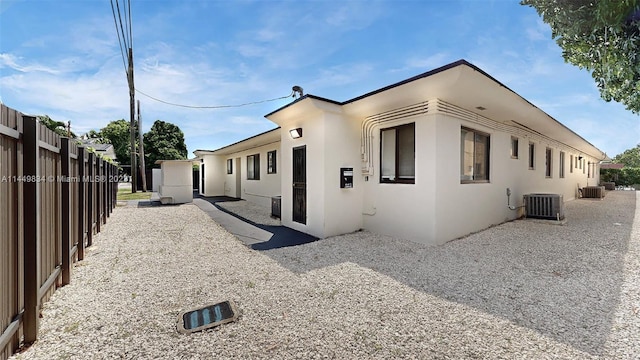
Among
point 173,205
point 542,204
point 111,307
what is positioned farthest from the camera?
point 173,205

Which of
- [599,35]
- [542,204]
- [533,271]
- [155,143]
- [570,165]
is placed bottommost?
[533,271]

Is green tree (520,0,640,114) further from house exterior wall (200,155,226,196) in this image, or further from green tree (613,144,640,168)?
green tree (613,144,640,168)

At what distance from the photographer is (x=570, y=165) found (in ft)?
44.2

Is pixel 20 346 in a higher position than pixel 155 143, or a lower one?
lower

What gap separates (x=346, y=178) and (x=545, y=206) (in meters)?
5.72

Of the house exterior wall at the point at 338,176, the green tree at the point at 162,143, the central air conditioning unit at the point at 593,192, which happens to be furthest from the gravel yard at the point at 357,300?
the green tree at the point at 162,143

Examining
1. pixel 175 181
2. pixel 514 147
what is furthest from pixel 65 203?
pixel 514 147

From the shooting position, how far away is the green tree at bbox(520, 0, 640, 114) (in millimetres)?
2344

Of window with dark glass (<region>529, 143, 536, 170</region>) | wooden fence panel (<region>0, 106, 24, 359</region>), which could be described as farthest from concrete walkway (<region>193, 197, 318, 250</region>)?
window with dark glass (<region>529, 143, 536, 170</region>)

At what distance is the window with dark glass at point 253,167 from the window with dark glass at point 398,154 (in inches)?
282

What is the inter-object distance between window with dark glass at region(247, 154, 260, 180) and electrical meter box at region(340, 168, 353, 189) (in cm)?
670

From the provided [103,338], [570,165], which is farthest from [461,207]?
[570,165]

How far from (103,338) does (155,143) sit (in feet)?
98.1

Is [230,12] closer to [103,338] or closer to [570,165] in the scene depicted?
[103,338]
